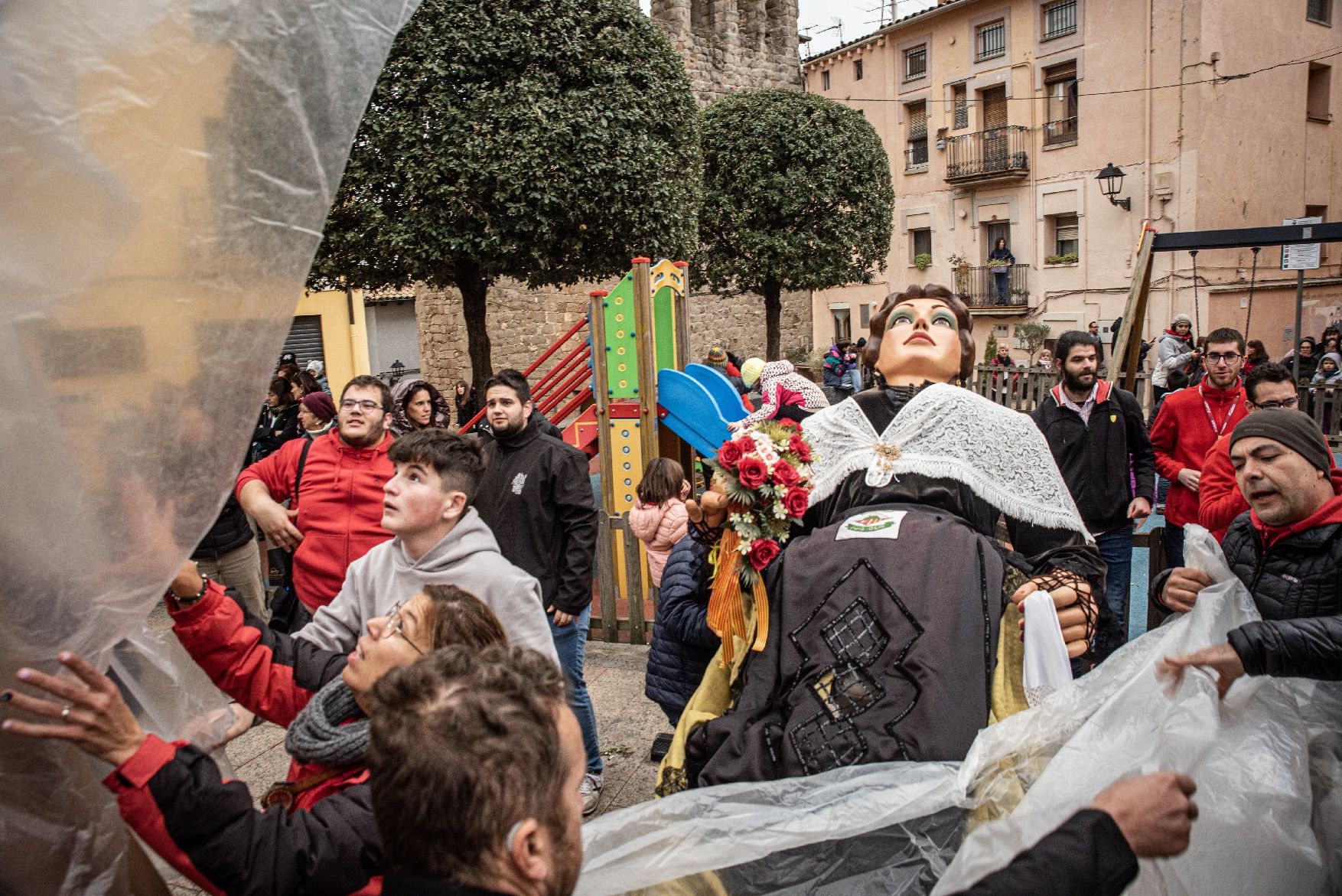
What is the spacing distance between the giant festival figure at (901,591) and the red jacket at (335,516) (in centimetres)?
183

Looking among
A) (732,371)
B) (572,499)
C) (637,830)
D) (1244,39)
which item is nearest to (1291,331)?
(1244,39)

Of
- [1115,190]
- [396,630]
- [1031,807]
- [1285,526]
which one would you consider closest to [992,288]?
[1115,190]

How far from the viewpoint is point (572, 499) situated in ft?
13.6

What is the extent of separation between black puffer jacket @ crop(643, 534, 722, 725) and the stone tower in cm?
1745

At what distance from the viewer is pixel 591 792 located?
12.8 feet

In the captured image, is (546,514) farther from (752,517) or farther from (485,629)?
(485,629)

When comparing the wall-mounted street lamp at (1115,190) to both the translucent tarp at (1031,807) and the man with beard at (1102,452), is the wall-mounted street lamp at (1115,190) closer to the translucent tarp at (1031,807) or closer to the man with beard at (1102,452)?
the man with beard at (1102,452)

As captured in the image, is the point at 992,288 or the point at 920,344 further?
the point at 992,288

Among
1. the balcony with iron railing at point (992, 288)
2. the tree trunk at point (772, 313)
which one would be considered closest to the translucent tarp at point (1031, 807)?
the tree trunk at point (772, 313)

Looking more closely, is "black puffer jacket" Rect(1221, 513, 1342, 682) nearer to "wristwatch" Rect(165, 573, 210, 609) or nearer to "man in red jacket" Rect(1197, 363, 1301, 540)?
"man in red jacket" Rect(1197, 363, 1301, 540)

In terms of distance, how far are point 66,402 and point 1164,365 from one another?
521 inches

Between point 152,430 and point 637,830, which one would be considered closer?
point 152,430

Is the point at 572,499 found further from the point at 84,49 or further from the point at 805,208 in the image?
the point at 805,208

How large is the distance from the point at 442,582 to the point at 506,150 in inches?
227
